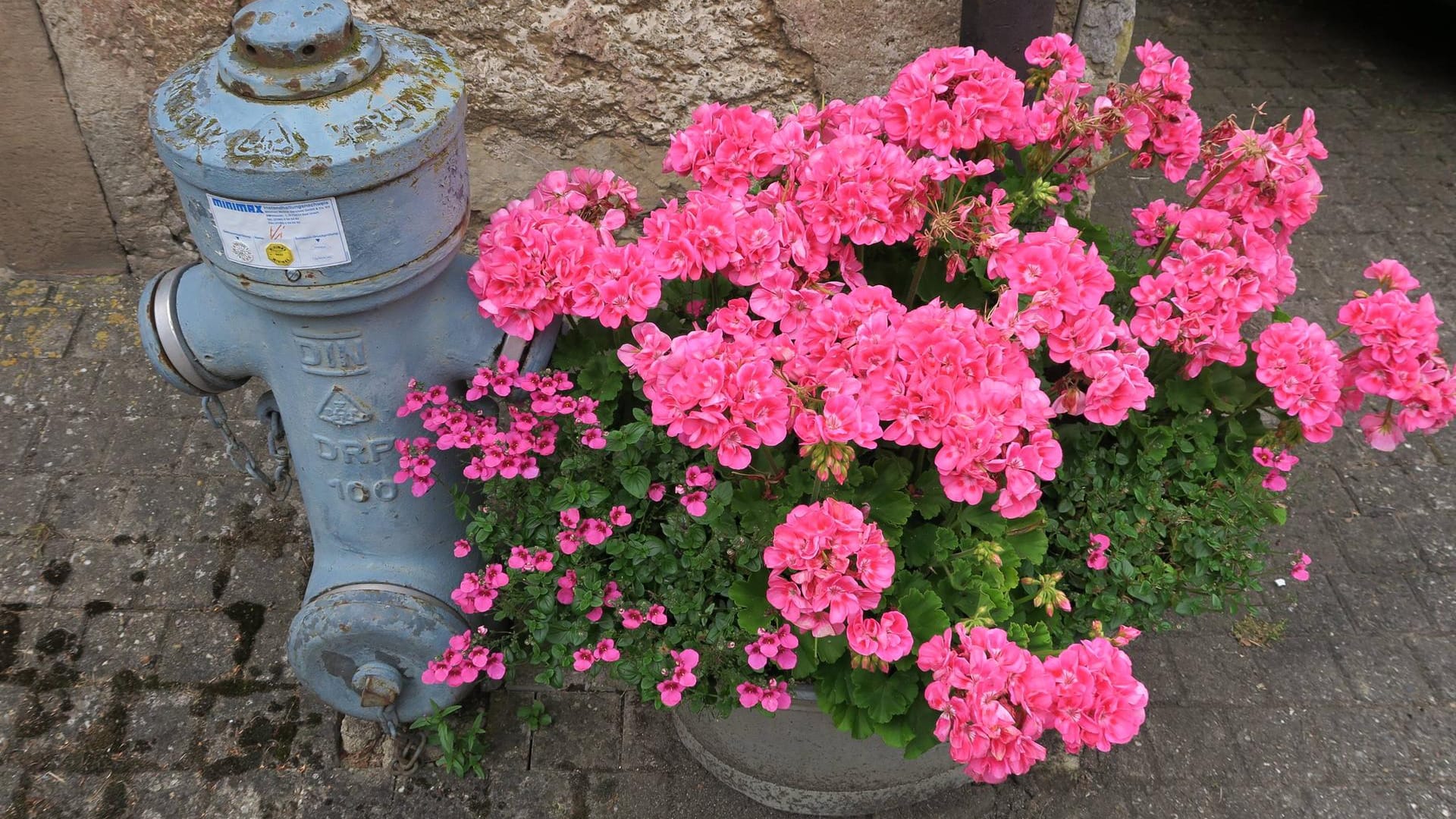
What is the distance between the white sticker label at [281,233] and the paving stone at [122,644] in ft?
5.10

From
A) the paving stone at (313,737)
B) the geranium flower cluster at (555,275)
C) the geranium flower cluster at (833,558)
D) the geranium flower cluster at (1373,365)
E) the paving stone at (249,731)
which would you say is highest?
the geranium flower cluster at (555,275)

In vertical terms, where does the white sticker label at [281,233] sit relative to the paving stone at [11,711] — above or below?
above

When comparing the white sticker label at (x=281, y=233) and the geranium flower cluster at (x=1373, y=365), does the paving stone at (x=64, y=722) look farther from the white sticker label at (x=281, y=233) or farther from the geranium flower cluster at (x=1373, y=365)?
the geranium flower cluster at (x=1373, y=365)

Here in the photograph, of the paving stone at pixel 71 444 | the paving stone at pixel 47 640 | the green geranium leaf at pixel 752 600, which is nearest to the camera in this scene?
the green geranium leaf at pixel 752 600

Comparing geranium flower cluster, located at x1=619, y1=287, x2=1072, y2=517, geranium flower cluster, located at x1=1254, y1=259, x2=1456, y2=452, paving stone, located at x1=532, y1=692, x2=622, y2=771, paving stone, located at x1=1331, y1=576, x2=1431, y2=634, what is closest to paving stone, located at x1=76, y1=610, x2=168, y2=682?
paving stone, located at x1=532, y1=692, x2=622, y2=771

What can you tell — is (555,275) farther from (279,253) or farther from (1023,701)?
(1023,701)

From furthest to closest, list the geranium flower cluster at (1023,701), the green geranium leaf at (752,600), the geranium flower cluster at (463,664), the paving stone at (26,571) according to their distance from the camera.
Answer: the paving stone at (26,571), the geranium flower cluster at (463,664), the green geranium leaf at (752,600), the geranium flower cluster at (1023,701)

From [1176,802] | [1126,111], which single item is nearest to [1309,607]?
[1176,802]

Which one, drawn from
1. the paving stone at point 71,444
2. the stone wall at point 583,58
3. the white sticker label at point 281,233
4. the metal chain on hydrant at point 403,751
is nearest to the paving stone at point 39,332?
the paving stone at point 71,444

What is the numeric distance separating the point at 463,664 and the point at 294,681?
2.86 ft

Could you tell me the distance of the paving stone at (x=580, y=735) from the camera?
8.60ft

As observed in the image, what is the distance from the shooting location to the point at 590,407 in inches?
76.7

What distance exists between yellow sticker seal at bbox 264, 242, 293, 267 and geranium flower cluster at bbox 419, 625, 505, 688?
825 mm

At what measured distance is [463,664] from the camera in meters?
2.16
